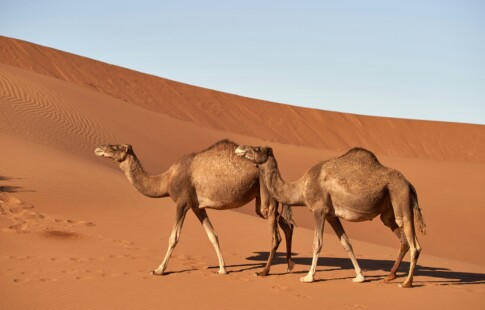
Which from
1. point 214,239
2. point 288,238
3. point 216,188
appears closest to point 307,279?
point 288,238

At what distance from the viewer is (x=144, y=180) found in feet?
41.0

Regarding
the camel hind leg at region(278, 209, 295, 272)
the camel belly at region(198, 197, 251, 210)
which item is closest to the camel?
the camel belly at region(198, 197, 251, 210)

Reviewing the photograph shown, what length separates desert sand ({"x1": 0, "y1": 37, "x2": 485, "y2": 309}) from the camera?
33.1 ft

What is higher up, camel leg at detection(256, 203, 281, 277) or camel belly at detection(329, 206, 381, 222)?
camel belly at detection(329, 206, 381, 222)

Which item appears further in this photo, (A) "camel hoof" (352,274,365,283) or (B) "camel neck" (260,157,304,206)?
(B) "camel neck" (260,157,304,206)

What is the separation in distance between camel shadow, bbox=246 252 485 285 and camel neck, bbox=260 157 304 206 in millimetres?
2064

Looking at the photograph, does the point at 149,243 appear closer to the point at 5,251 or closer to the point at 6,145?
the point at 5,251

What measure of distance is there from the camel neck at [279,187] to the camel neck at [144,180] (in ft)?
6.64

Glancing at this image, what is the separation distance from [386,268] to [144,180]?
546cm

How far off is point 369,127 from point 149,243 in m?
78.1

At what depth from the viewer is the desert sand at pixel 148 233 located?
10.1 meters

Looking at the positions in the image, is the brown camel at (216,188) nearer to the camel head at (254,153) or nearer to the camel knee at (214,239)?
the camel knee at (214,239)

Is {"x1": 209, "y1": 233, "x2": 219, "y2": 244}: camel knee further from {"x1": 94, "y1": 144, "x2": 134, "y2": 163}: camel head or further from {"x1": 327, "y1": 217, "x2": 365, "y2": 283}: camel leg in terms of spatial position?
{"x1": 94, "y1": 144, "x2": 134, "y2": 163}: camel head

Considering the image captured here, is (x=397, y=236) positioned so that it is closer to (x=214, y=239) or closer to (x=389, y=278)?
(x=389, y=278)
